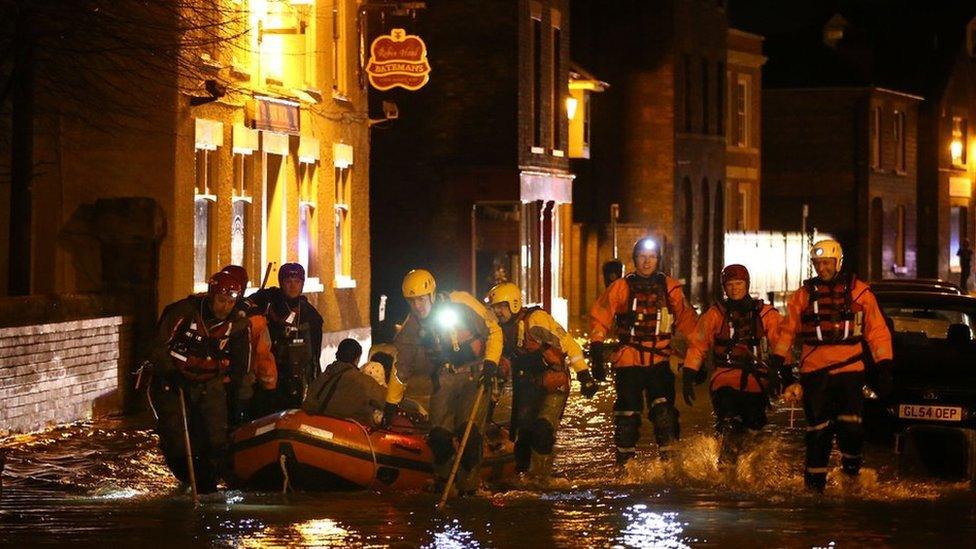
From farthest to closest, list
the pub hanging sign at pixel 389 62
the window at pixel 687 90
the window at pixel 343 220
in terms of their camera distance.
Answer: the window at pixel 687 90 < the pub hanging sign at pixel 389 62 < the window at pixel 343 220

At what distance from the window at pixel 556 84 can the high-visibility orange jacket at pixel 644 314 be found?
21.7 meters

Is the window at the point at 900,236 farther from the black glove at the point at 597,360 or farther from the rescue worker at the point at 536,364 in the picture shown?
the rescue worker at the point at 536,364

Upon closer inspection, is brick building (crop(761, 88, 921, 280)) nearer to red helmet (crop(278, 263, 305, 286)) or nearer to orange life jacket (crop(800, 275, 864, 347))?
red helmet (crop(278, 263, 305, 286))

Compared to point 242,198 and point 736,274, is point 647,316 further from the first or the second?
point 242,198

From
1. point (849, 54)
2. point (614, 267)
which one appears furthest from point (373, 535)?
point (849, 54)

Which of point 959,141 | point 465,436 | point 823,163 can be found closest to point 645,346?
point 465,436

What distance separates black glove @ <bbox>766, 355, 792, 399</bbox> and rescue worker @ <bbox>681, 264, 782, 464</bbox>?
1.3 inches

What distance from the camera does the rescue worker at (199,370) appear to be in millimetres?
14148

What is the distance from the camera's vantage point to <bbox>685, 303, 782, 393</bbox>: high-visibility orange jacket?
609 inches

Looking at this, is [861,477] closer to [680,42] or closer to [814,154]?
[680,42]

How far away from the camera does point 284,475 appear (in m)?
14.3

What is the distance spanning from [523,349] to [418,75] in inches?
609

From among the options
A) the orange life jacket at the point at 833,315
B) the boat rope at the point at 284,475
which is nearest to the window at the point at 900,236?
the orange life jacket at the point at 833,315

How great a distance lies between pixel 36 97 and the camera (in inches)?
868
